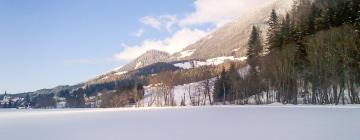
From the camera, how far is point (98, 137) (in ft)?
69.4

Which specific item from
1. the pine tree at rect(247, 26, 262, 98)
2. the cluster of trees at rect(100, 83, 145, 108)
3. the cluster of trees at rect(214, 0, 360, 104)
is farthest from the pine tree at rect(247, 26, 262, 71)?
the cluster of trees at rect(100, 83, 145, 108)

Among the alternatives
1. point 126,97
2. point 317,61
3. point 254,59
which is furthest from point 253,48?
point 126,97

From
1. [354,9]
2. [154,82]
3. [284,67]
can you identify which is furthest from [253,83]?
[154,82]

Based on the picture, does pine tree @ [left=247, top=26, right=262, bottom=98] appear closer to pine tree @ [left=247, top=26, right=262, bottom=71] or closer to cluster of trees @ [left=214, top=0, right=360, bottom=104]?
pine tree @ [left=247, top=26, right=262, bottom=71]

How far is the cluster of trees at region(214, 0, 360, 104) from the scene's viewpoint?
59250 mm

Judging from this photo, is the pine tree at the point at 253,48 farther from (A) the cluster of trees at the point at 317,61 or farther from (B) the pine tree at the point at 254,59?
(A) the cluster of trees at the point at 317,61

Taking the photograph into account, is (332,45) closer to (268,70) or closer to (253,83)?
(268,70)

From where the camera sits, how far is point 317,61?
211 feet

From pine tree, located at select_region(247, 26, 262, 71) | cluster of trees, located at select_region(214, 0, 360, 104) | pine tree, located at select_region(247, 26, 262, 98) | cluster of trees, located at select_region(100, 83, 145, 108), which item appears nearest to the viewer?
cluster of trees, located at select_region(214, 0, 360, 104)

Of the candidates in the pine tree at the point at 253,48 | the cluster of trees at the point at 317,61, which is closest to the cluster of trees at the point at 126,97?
the pine tree at the point at 253,48

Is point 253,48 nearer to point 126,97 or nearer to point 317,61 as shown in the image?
point 317,61

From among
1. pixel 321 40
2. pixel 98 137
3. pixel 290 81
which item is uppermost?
pixel 321 40

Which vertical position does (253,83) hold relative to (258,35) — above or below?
below

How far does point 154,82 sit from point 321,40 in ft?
312
